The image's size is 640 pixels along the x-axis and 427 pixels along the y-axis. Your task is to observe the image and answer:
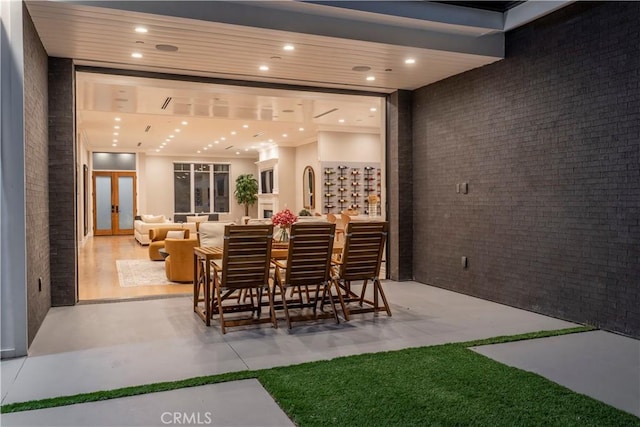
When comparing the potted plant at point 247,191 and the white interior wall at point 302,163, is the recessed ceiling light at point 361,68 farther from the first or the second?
the potted plant at point 247,191

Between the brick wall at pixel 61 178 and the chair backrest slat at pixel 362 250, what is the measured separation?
3.12 metres

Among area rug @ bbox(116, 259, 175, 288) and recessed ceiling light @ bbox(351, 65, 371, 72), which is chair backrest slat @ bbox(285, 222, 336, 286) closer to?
recessed ceiling light @ bbox(351, 65, 371, 72)

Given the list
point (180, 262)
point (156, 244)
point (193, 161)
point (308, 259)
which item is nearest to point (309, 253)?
point (308, 259)

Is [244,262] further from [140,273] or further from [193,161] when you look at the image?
[193,161]

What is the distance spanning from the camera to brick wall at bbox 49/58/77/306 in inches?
219

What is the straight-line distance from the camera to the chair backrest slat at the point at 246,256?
4.45 m

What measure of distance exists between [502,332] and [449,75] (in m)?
3.46

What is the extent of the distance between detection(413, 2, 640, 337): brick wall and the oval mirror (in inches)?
277

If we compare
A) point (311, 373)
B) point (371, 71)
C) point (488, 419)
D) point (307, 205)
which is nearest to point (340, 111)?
point (371, 71)

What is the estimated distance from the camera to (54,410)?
279cm

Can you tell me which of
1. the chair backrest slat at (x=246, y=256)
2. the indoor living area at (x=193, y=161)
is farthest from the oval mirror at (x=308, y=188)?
the chair backrest slat at (x=246, y=256)

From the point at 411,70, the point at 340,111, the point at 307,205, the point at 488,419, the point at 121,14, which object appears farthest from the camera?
the point at 307,205

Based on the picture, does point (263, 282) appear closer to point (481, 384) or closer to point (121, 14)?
point (481, 384)

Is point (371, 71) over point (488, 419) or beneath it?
over
